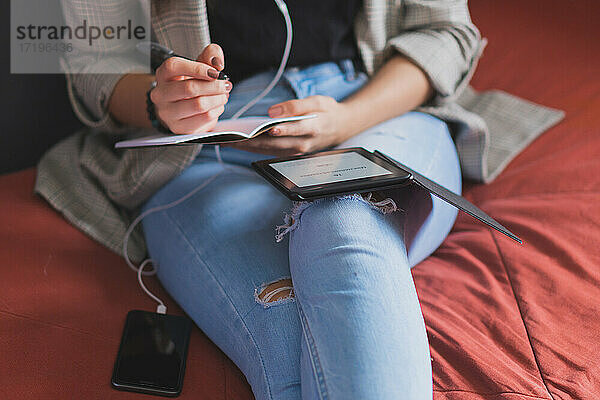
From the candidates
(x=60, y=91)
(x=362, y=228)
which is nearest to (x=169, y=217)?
(x=362, y=228)

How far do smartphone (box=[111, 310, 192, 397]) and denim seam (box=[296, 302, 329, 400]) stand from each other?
18cm

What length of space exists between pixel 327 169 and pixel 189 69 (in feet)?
0.62

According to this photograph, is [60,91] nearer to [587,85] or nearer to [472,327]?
[472,327]

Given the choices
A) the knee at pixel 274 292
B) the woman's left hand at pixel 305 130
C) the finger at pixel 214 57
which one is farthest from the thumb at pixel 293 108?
the knee at pixel 274 292

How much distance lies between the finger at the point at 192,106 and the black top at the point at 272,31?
0.68 feet

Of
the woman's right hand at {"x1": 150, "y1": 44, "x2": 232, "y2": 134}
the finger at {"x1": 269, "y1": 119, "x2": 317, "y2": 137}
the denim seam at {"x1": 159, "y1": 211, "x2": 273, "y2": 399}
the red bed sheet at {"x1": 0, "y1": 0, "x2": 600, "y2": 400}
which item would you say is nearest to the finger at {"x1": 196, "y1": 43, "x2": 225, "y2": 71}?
the woman's right hand at {"x1": 150, "y1": 44, "x2": 232, "y2": 134}

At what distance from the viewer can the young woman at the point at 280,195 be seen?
55 centimetres

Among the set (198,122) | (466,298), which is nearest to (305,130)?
(198,122)

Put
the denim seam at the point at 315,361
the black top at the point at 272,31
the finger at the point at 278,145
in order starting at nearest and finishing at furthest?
the denim seam at the point at 315,361
the finger at the point at 278,145
the black top at the point at 272,31

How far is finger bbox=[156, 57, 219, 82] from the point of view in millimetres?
617

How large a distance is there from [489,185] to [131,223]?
594 millimetres

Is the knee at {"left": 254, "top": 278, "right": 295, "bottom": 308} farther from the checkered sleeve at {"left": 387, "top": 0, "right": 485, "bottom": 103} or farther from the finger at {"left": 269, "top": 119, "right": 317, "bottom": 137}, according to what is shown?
the checkered sleeve at {"left": 387, "top": 0, "right": 485, "bottom": 103}

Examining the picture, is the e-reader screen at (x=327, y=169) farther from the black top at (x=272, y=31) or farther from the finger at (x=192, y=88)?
the black top at (x=272, y=31)

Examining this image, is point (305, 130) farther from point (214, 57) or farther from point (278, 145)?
point (214, 57)
